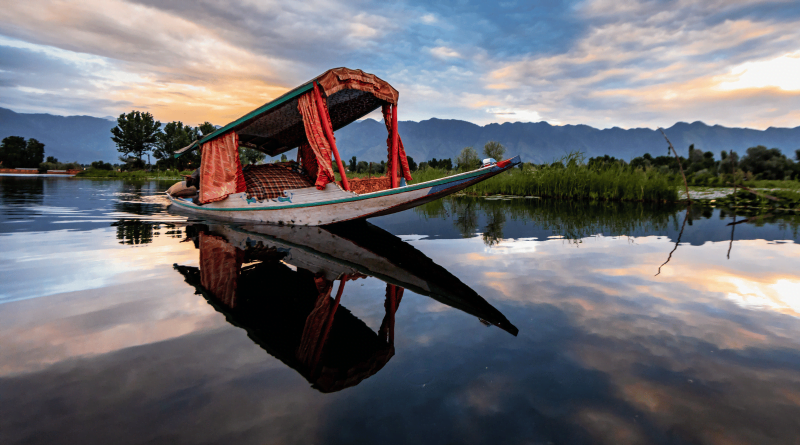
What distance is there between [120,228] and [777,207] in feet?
61.7

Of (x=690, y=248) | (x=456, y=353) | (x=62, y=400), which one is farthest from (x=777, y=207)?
(x=62, y=400)

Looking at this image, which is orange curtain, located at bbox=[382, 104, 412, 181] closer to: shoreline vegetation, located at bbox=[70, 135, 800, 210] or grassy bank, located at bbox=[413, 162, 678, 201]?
shoreline vegetation, located at bbox=[70, 135, 800, 210]

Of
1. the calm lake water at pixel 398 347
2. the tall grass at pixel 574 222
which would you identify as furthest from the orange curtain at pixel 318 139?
the tall grass at pixel 574 222

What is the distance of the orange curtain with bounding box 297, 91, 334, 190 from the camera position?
7.35 metres

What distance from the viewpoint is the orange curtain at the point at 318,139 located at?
7348 millimetres

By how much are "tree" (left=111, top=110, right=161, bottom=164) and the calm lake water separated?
226 feet

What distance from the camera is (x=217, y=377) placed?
6.68ft

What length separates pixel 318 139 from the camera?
24.2ft

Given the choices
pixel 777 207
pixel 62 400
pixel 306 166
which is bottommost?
pixel 62 400

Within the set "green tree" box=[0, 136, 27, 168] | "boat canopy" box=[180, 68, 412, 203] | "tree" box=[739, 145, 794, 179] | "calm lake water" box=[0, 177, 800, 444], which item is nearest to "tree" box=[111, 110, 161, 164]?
"green tree" box=[0, 136, 27, 168]

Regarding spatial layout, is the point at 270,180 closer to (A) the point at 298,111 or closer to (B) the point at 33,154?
(A) the point at 298,111

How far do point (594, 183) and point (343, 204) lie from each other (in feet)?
37.8

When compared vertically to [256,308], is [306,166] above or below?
above

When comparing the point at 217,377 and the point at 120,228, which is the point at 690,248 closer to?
the point at 217,377
